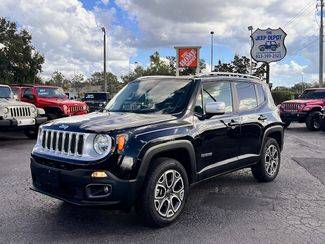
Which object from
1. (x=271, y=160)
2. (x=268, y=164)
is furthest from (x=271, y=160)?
(x=268, y=164)

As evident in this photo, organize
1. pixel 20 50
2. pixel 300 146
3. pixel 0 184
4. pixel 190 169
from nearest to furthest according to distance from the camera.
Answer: pixel 190 169 → pixel 0 184 → pixel 300 146 → pixel 20 50

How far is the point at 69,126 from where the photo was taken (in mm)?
4801

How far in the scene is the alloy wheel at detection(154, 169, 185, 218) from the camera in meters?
4.84

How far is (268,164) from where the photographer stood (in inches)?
285

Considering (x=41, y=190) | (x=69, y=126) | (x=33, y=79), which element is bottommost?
(x=41, y=190)

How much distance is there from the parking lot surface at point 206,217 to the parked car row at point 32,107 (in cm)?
475

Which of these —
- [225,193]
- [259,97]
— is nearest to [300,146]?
[259,97]

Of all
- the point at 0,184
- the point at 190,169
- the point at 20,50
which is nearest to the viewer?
the point at 190,169

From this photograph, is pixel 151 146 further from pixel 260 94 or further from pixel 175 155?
pixel 260 94

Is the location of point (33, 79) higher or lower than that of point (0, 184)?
higher

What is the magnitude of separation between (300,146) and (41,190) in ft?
29.5

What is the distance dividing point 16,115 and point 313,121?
1152 cm

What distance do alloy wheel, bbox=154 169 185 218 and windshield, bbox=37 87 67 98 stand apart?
11652 mm

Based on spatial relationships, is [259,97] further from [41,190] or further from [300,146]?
[300,146]
